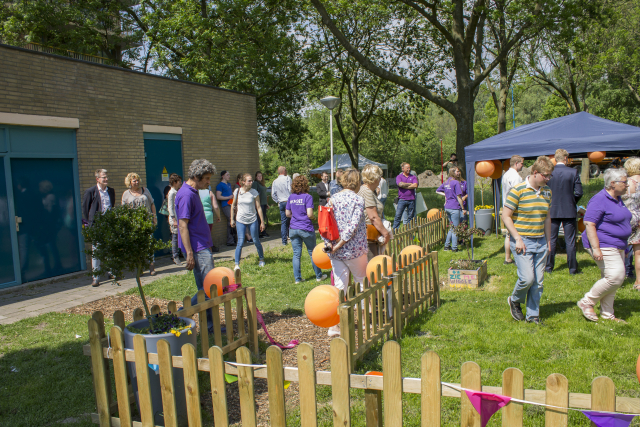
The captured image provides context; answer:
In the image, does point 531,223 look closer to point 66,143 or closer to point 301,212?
point 301,212

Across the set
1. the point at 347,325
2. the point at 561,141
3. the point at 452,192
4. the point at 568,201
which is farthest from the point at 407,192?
the point at 347,325

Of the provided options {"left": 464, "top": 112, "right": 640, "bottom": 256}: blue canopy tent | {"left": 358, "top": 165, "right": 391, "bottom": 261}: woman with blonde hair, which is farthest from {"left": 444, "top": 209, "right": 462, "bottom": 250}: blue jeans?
{"left": 358, "top": 165, "right": 391, "bottom": 261}: woman with blonde hair

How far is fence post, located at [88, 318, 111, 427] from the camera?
3230 millimetres

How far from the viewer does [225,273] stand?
4879mm

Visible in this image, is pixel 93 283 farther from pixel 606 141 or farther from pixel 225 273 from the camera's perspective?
pixel 606 141

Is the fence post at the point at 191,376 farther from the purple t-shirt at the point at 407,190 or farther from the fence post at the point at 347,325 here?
the purple t-shirt at the point at 407,190

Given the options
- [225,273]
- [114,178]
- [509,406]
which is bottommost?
[509,406]

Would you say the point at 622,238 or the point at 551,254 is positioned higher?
the point at 622,238

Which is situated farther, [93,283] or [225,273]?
[93,283]

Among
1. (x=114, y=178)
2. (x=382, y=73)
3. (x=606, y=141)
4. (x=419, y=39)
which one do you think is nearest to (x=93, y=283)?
(x=114, y=178)

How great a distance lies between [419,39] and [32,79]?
19.3 m

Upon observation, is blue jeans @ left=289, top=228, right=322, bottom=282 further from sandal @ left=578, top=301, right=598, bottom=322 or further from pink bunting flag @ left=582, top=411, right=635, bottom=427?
pink bunting flag @ left=582, top=411, right=635, bottom=427

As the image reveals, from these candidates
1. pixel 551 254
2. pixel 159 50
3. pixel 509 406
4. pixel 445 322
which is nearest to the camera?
pixel 509 406

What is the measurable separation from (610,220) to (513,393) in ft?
12.5
